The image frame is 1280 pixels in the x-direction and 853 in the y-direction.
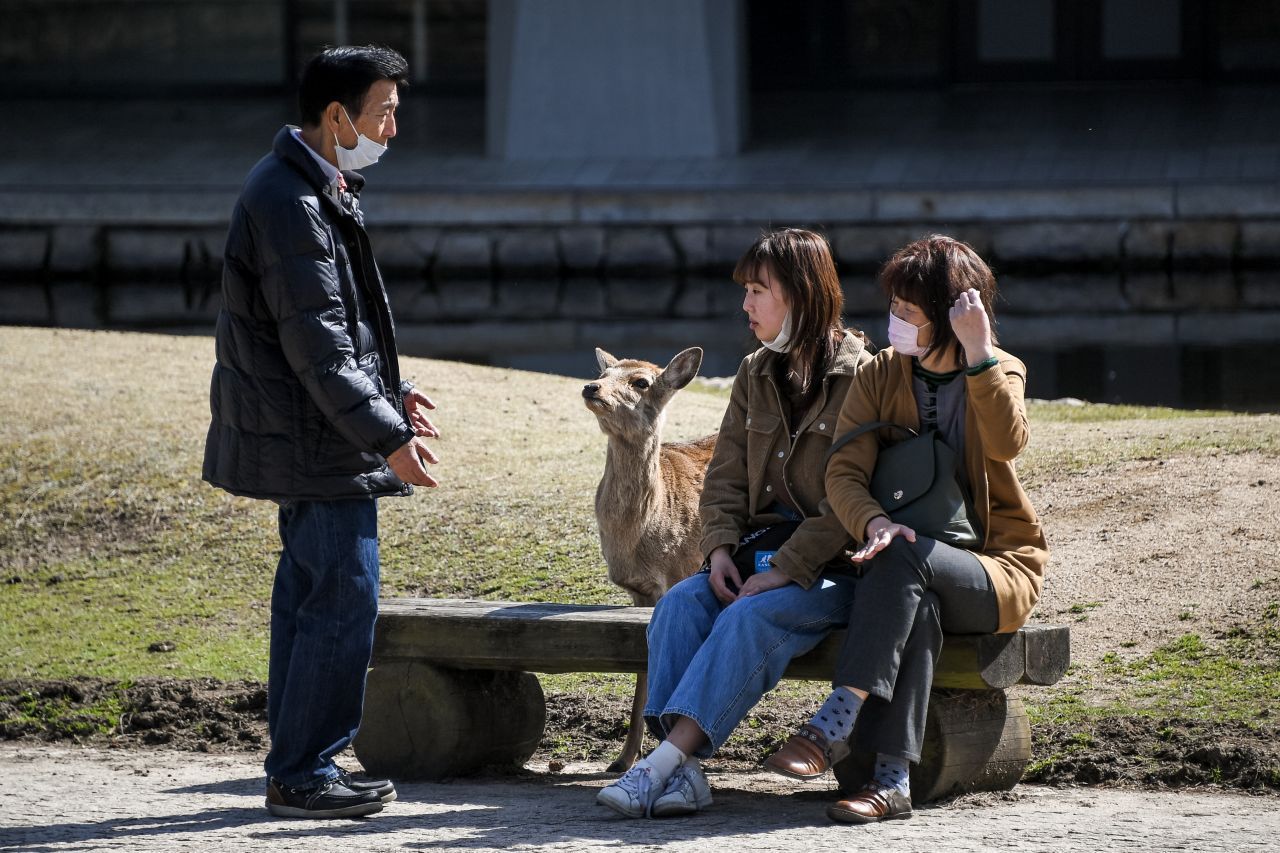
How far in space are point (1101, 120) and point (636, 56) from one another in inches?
208

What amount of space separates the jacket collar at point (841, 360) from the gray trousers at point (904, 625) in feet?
2.11

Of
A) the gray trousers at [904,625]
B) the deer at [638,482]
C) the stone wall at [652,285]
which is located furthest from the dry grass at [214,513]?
the stone wall at [652,285]

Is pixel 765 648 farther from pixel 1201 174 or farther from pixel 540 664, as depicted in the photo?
pixel 1201 174

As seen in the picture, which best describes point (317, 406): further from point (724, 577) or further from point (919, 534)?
point (919, 534)

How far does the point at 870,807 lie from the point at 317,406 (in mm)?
1641

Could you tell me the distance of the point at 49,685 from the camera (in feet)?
21.4

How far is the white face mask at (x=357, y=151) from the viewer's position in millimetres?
4637

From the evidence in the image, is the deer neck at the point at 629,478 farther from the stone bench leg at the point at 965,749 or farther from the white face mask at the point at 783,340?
the stone bench leg at the point at 965,749

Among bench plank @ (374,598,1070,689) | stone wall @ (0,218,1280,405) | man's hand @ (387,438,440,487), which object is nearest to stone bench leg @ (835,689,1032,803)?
bench plank @ (374,598,1070,689)

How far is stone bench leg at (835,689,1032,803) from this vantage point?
4.71 m

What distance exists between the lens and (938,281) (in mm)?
4641

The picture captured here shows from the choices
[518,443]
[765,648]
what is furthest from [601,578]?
[765,648]

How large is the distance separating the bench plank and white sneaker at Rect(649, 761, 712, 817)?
0.41 meters

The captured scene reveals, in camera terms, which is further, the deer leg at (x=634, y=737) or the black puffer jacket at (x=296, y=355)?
the deer leg at (x=634, y=737)
